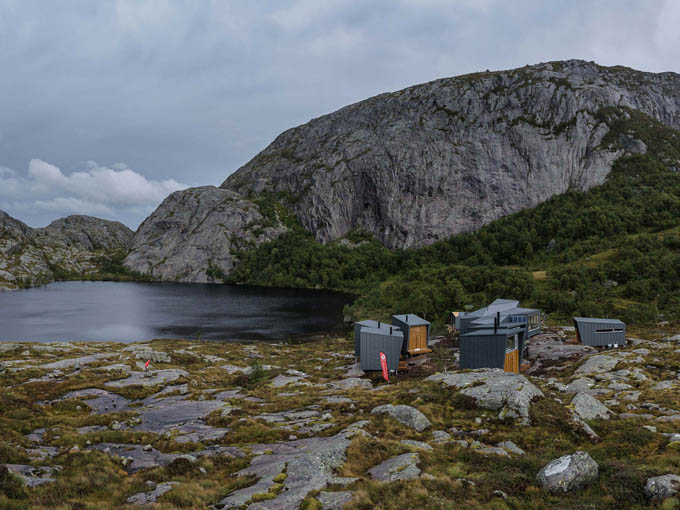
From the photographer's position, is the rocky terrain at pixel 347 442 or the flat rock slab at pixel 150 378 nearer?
the rocky terrain at pixel 347 442

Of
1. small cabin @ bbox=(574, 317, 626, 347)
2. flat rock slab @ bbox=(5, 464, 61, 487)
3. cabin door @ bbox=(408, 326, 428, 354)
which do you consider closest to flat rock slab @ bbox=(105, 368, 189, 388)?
flat rock slab @ bbox=(5, 464, 61, 487)

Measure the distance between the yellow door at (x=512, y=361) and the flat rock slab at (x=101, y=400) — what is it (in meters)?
34.5

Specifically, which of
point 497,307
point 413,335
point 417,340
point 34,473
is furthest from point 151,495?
point 497,307

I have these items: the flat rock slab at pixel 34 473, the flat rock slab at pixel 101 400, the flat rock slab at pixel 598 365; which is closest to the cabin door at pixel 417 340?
the flat rock slab at pixel 598 365

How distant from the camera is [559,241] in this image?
169000mm

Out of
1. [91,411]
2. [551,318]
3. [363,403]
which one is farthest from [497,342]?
[551,318]

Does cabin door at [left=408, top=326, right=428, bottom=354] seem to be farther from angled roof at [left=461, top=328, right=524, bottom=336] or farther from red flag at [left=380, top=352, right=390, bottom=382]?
angled roof at [left=461, top=328, right=524, bottom=336]

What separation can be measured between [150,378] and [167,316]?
7991 centimetres

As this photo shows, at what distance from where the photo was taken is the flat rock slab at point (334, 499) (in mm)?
11507

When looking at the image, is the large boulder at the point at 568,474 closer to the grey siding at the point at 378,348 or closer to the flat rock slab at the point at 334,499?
the flat rock slab at the point at 334,499

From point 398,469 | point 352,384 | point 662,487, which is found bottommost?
point 352,384

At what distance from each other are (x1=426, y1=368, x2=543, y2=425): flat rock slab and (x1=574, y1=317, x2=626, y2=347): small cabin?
1267 inches

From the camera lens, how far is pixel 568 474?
38.6 ft

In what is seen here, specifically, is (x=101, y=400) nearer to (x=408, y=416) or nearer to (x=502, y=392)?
(x=408, y=416)
